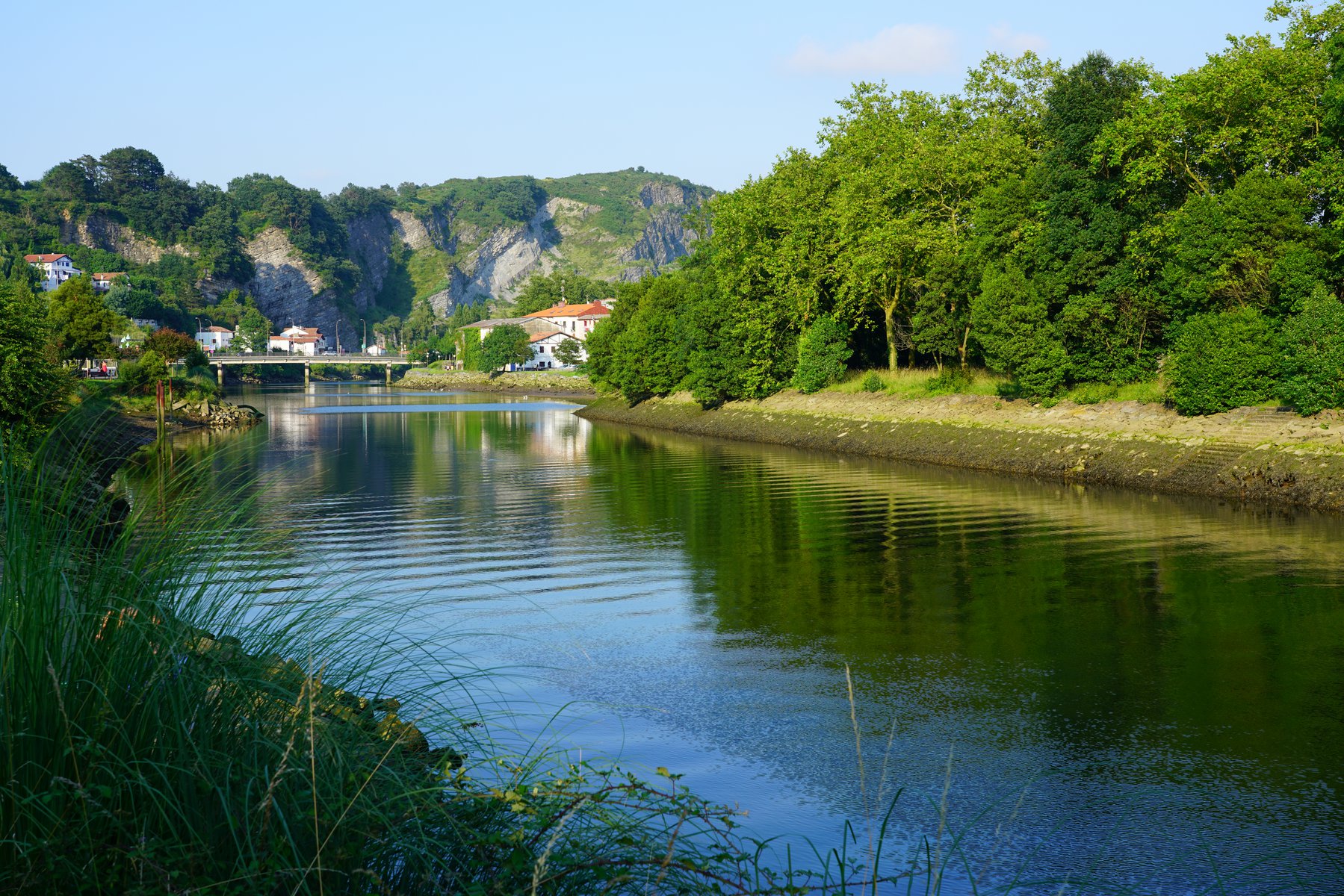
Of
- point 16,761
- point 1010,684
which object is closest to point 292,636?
point 16,761

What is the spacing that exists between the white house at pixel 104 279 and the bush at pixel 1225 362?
159544 millimetres

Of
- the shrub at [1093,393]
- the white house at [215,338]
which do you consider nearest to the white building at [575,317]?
the white house at [215,338]

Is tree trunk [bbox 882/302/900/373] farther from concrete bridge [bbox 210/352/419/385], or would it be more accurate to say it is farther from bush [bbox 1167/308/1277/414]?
concrete bridge [bbox 210/352/419/385]

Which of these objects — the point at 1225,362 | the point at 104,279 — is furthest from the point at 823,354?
the point at 104,279

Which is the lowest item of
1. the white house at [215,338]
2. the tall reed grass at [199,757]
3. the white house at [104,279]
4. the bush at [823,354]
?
the tall reed grass at [199,757]

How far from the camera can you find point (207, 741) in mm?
4797

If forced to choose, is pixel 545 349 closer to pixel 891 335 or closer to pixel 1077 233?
pixel 891 335

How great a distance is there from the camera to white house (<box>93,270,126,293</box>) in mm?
159775

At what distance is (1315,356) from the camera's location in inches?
1138

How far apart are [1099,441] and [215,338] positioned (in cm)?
17693

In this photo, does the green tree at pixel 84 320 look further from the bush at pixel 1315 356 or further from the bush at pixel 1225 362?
the bush at pixel 1315 356

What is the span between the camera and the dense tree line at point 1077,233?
104 feet

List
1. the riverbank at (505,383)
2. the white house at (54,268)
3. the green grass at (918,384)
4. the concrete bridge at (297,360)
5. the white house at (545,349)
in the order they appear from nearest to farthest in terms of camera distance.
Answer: the green grass at (918,384) < the riverbank at (505,383) < the concrete bridge at (297,360) < the white house at (54,268) < the white house at (545,349)

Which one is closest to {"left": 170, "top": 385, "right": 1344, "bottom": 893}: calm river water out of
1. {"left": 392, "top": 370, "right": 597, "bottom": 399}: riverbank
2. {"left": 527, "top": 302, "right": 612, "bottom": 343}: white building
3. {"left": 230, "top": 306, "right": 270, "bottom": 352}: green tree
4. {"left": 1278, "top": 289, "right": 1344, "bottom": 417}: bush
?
{"left": 1278, "top": 289, "right": 1344, "bottom": 417}: bush
